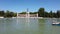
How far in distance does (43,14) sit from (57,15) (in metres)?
10.4

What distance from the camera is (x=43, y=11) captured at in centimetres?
7962

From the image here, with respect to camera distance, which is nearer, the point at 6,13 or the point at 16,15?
the point at 6,13

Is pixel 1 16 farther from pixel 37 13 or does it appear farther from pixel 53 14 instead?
pixel 53 14

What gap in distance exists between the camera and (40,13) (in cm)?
8081

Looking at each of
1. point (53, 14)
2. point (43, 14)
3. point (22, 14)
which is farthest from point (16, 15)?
point (53, 14)

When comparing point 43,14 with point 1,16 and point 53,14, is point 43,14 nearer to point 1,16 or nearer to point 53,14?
point 53,14

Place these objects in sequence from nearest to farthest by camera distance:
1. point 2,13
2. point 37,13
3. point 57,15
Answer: point 57,15 < point 2,13 < point 37,13

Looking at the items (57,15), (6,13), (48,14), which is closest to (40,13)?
(48,14)

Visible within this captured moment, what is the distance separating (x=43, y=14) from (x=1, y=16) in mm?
22125

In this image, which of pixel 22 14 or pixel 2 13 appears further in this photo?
pixel 22 14

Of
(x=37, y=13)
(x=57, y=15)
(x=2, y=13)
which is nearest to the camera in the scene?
(x=57, y=15)

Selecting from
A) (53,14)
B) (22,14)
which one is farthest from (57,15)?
(22,14)

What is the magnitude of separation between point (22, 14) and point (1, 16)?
12878 mm

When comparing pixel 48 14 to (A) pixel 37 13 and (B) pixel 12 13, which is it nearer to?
(A) pixel 37 13
